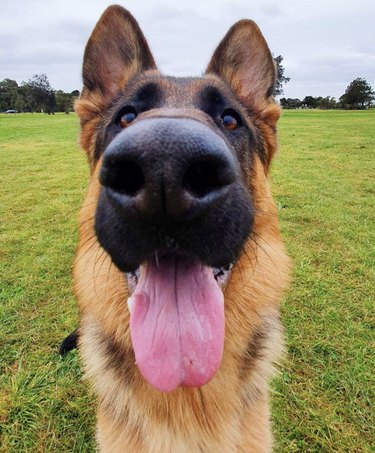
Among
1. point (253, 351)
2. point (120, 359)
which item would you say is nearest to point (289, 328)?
point (253, 351)

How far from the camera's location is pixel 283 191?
32.4 feet

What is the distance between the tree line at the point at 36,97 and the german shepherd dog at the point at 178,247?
10575 cm

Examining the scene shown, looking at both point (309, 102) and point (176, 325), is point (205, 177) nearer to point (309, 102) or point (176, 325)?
point (176, 325)

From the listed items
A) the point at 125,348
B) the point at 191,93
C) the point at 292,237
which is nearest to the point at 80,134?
the point at 191,93

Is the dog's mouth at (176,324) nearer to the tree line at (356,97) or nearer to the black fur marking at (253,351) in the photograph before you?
the black fur marking at (253,351)

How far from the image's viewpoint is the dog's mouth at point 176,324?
2010mm

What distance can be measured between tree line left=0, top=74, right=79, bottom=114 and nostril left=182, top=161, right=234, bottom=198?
108m

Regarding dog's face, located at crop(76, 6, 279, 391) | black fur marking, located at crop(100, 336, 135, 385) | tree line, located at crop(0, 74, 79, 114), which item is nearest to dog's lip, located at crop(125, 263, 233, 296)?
dog's face, located at crop(76, 6, 279, 391)

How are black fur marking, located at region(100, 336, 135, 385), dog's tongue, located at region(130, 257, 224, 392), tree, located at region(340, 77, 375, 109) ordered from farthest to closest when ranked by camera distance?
tree, located at region(340, 77, 375, 109) < black fur marking, located at region(100, 336, 135, 385) < dog's tongue, located at region(130, 257, 224, 392)

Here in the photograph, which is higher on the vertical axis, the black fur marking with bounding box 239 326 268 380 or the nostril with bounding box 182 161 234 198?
the nostril with bounding box 182 161 234 198

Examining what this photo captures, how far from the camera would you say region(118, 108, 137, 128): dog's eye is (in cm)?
269

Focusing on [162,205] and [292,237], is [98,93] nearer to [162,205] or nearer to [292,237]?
[162,205]

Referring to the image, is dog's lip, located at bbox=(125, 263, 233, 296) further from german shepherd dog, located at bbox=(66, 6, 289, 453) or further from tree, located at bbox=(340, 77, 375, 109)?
tree, located at bbox=(340, 77, 375, 109)

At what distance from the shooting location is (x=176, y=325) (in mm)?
2029
